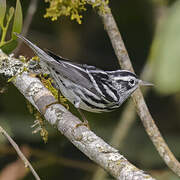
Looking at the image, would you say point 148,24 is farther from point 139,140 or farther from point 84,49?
point 139,140

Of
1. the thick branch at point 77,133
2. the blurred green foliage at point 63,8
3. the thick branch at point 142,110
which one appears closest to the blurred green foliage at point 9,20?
the thick branch at point 77,133

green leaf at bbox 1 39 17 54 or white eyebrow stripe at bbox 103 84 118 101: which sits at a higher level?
green leaf at bbox 1 39 17 54

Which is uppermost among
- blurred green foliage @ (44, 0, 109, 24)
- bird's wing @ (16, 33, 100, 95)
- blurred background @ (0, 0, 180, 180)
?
blurred green foliage @ (44, 0, 109, 24)

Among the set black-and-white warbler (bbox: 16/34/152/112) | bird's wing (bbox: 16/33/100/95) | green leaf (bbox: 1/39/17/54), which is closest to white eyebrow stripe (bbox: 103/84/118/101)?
black-and-white warbler (bbox: 16/34/152/112)

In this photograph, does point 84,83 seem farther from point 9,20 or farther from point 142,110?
point 9,20

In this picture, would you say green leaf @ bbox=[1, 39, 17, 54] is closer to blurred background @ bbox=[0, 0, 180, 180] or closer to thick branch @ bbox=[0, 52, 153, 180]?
thick branch @ bbox=[0, 52, 153, 180]

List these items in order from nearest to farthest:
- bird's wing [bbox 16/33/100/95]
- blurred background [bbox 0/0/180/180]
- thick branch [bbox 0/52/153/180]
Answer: thick branch [bbox 0/52/153/180] → bird's wing [bbox 16/33/100/95] → blurred background [bbox 0/0/180/180]
